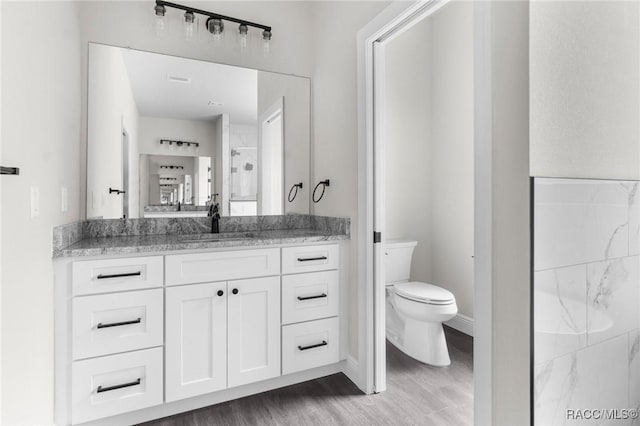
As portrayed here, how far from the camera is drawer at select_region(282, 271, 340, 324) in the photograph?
196 centimetres

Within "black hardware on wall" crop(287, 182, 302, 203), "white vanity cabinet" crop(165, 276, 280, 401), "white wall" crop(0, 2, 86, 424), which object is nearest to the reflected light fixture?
"white wall" crop(0, 2, 86, 424)

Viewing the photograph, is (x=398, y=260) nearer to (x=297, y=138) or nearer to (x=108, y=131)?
(x=297, y=138)

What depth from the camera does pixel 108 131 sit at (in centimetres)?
204

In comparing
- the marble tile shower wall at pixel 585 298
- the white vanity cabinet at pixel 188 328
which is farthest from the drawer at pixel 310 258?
the marble tile shower wall at pixel 585 298

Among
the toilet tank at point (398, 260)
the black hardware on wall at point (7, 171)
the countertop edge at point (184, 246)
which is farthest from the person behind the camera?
the toilet tank at point (398, 260)

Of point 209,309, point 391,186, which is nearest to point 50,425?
point 209,309

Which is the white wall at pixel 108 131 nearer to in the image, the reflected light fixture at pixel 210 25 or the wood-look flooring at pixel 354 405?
the reflected light fixture at pixel 210 25

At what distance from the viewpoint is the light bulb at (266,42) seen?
2375 mm

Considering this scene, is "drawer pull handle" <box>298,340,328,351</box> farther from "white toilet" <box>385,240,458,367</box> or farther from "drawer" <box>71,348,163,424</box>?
"drawer" <box>71,348,163,424</box>

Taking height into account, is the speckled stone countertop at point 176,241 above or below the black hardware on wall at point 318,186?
below

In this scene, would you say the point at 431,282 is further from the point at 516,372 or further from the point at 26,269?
the point at 26,269

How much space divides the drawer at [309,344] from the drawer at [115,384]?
0.66 metres

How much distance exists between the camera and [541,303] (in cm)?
115

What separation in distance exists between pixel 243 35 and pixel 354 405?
2377 millimetres
